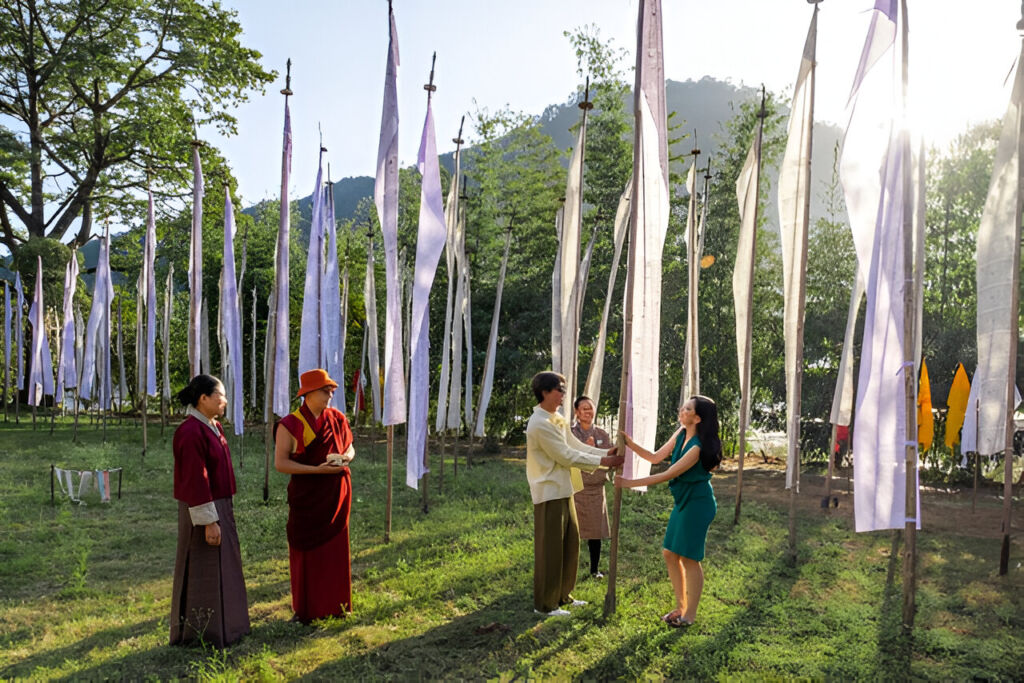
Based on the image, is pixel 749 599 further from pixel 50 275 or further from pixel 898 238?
pixel 50 275

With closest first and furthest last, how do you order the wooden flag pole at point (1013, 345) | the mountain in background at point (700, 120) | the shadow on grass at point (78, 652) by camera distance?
the shadow on grass at point (78, 652)
the wooden flag pole at point (1013, 345)
the mountain in background at point (700, 120)

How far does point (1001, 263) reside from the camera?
574 cm

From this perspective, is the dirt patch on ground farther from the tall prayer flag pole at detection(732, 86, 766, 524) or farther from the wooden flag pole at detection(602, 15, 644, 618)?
the wooden flag pole at detection(602, 15, 644, 618)

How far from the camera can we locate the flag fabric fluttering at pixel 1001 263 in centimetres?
572

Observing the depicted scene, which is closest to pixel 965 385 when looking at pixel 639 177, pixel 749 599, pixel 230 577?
pixel 749 599

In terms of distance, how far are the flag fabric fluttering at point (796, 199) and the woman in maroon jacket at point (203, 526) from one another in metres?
4.60

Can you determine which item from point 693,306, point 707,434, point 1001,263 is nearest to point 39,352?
point 693,306

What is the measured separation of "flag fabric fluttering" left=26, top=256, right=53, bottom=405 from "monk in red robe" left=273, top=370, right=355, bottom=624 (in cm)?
1269

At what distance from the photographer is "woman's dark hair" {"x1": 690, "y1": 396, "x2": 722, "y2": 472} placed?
4297 millimetres

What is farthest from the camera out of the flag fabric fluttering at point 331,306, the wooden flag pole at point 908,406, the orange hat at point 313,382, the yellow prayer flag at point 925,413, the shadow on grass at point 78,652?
the yellow prayer flag at point 925,413

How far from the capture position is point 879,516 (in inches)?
174

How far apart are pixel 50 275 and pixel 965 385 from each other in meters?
20.9

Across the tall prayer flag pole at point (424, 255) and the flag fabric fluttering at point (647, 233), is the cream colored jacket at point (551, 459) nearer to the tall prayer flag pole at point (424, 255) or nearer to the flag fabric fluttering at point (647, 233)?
the flag fabric fluttering at point (647, 233)

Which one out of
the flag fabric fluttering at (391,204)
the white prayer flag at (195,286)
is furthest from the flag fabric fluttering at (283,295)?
the flag fabric fluttering at (391,204)
